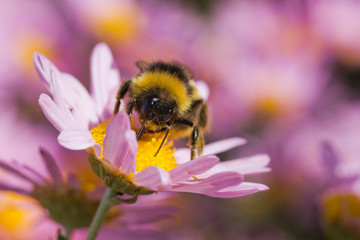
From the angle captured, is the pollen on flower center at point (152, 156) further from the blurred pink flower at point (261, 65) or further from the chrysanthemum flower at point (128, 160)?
the blurred pink flower at point (261, 65)

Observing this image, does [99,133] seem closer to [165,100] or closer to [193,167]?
[165,100]

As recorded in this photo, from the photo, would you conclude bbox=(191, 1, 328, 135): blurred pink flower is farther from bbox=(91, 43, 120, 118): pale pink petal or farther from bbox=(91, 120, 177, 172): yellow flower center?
bbox=(91, 120, 177, 172): yellow flower center

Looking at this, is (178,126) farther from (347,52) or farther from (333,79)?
(347,52)

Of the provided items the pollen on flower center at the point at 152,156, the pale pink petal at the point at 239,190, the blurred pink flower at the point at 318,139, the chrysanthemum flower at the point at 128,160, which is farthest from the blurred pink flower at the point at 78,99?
the blurred pink flower at the point at 318,139

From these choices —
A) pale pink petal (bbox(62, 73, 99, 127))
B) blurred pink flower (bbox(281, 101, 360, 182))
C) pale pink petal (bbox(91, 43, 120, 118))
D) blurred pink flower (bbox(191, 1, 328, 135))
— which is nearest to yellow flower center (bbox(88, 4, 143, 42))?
blurred pink flower (bbox(191, 1, 328, 135))

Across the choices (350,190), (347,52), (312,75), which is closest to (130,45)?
(312,75)

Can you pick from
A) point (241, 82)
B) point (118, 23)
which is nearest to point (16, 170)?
point (241, 82)
